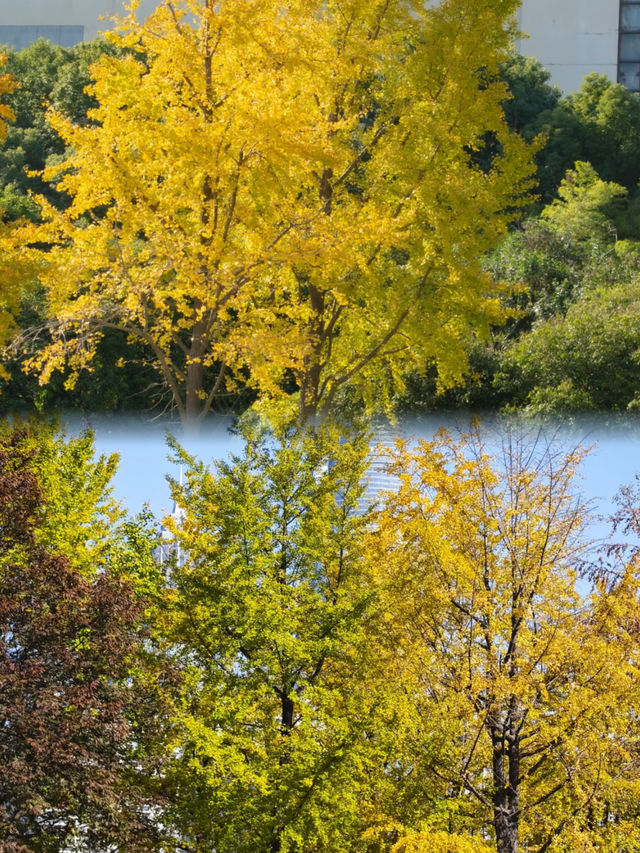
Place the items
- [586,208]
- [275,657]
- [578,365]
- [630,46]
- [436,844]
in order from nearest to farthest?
[436,844] < [275,657] < [578,365] < [586,208] < [630,46]

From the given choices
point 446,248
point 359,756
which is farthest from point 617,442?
point 359,756

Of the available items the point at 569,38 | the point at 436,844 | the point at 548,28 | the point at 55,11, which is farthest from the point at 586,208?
the point at 55,11

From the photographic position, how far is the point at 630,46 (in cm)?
7481

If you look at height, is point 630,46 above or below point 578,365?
above

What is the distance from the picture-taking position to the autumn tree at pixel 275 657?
12578 mm

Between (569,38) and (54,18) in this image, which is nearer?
(54,18)

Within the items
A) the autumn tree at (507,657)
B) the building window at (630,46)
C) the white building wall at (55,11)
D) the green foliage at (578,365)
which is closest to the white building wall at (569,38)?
the building window at (630,46)

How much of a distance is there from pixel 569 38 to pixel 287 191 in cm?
5511

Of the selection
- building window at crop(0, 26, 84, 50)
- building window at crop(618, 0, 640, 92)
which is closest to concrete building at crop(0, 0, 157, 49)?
building window at crop(0, 26, 84, 50)

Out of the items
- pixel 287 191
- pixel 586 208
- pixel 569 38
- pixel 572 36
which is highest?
pixel 572 36

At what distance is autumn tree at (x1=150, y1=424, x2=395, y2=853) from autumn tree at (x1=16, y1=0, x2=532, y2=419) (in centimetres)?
194

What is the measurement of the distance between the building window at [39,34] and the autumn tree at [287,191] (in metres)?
43.4

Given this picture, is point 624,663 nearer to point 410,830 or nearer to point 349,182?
point 410,830

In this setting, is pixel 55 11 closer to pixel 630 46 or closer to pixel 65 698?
pixel 630 46
